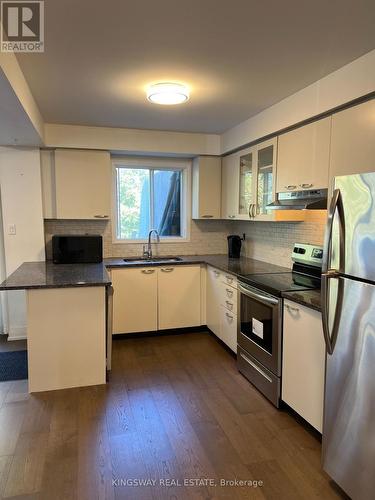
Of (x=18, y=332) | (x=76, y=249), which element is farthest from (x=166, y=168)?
(x=18, y=332)

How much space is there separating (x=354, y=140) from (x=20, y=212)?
3338 millimetres

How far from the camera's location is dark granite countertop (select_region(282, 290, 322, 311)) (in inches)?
84.3

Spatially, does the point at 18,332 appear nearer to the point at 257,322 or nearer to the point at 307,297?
the point at 257,322

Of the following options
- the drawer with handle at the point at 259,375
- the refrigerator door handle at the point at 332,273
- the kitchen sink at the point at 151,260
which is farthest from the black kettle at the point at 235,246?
the refrigerator door handle at the point at 332,273

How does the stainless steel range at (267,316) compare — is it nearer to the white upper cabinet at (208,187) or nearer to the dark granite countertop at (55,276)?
the dark granite countertop at (55,276)

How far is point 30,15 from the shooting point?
5.61ft

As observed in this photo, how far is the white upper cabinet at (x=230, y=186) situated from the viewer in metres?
4.03

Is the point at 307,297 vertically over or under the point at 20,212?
under

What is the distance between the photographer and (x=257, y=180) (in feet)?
11.6

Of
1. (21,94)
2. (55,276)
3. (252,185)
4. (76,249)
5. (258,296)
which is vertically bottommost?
(258,296)

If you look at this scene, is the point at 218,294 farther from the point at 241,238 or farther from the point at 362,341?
the point at 362,341

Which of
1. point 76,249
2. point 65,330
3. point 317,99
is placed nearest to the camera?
point 317,99

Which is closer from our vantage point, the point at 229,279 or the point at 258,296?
the point at 258,296

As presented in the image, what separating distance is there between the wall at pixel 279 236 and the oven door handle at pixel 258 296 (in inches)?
29.4
